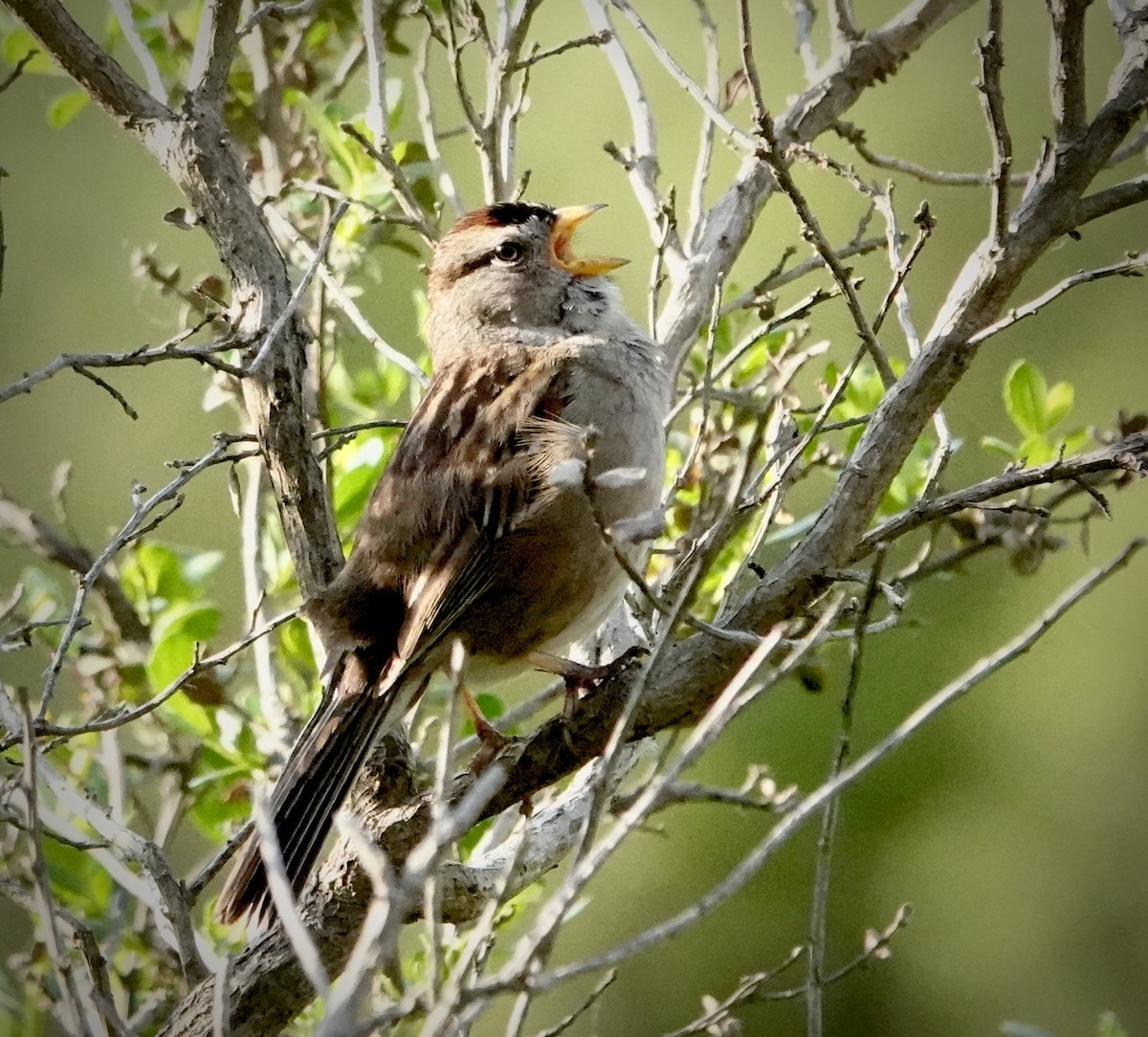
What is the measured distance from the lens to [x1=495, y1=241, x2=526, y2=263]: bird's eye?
3.63 meters

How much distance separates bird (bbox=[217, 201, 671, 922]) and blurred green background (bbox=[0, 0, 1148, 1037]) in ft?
5.58

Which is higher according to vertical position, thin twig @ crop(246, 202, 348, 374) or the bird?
thin twig @ crop(246, 202, 348, 374)

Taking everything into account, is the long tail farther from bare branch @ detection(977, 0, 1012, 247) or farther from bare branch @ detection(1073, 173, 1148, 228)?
bare branch @ detection(1073, 173, 1148, 228)

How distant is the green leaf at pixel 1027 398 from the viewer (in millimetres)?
3576

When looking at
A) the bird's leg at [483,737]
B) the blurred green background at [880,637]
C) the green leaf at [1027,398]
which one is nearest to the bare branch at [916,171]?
the green leaf at [1027,398]

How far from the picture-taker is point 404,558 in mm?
3035

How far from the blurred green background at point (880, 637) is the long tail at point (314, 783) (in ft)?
7.86

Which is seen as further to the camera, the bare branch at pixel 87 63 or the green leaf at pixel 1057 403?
the green leaf at pixel 1057 403

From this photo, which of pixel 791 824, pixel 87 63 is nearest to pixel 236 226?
pixel 87 63

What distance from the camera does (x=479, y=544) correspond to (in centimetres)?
302

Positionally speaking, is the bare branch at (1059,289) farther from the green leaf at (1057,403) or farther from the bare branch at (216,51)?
the bare branch at (216,51)

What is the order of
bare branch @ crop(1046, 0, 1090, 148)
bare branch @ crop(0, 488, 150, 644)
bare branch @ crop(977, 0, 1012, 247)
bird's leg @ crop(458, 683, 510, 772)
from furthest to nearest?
bare branch @ crop(0, 488, 150, 644)
bird's leg @ crop(458, 683, 510, 772)
bare branch @ crop(1046, 0, 1090, 148)
bare branch @ crop(977, 0, 1012, 247)

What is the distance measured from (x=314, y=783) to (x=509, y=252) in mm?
1572

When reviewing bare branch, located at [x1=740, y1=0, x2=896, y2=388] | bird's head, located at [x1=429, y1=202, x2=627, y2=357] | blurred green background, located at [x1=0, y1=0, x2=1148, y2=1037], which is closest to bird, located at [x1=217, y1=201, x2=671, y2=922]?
bird's head, located at [x1=429, y1=202, x2=627, y2=357]
